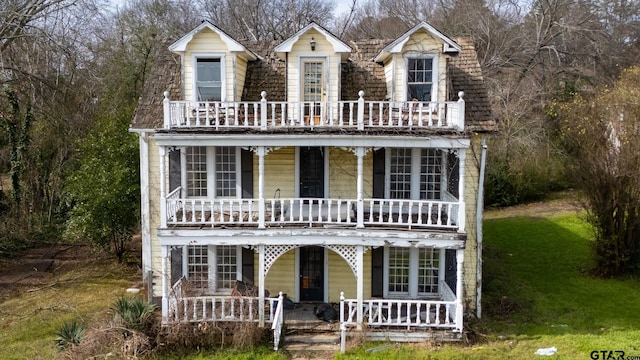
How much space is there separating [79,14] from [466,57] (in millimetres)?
17290

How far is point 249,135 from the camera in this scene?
12.8 metres

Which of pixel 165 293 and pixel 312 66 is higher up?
pixel 312 66

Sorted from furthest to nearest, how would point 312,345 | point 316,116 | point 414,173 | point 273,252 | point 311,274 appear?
point 311,274
point 414,173
point 316,116
point 273,252
point 312,345

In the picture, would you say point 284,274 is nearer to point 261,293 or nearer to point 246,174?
point 261,293

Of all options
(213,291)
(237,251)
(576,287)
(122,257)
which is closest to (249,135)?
(237,251)

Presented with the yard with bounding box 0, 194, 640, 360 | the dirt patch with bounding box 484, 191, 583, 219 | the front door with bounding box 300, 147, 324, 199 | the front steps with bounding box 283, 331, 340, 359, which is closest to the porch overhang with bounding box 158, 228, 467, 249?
the front door with bounding box 300, 147, 324, 199

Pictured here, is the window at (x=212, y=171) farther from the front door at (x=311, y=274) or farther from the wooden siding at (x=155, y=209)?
the front door at (x=311, y=274)

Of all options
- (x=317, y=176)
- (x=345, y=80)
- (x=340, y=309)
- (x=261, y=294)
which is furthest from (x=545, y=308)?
(x=345, y=80)

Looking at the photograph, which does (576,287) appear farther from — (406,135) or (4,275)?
(4,275)

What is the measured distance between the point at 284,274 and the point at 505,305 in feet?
21.9

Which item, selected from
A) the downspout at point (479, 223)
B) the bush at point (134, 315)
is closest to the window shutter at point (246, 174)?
the bush at point (134, 315)

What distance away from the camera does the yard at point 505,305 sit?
Answer: 39.3 ft

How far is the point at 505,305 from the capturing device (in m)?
14.6

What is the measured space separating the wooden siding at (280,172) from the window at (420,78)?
398 centimetres
